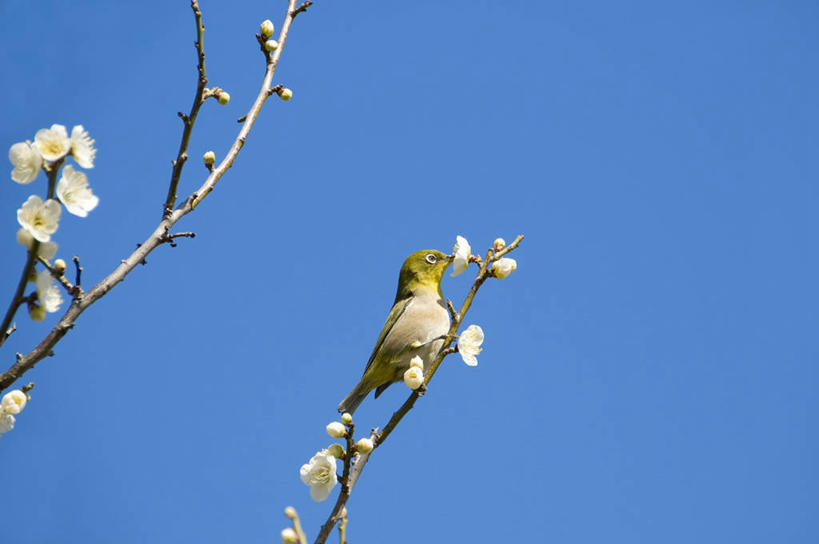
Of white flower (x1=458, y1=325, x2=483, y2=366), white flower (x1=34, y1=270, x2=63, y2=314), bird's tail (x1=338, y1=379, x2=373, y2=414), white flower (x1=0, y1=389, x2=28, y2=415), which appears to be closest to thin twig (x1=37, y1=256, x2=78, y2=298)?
white flower (x1=34, y1=270, x2=63, y2=314)

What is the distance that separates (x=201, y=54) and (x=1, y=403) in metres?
1.54

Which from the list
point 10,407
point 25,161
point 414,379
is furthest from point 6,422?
point 414,379

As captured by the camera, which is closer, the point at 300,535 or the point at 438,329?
the point at 300,535

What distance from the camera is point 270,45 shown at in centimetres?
372

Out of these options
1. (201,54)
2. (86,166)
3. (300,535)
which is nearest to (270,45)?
(201,54)

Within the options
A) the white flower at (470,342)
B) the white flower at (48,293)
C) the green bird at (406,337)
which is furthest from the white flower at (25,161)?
the green bird at (406,337)

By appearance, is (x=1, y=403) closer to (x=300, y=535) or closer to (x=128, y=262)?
(x=128, y=262)

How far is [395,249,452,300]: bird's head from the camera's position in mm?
6301

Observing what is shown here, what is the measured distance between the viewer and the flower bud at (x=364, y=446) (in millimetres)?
2771

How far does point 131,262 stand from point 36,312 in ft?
1.11

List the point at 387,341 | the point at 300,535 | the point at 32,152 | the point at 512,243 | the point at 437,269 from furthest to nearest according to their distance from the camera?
the point at 437,269 → the point at 387,341 → the point at 512,243 → the point at 32,152 → the point at 300,535

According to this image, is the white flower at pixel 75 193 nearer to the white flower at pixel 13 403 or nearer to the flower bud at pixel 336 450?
the white flower at pixel 13 403

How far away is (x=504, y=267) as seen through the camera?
340 centimetres

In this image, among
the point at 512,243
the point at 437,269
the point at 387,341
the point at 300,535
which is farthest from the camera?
the point at 437,269
